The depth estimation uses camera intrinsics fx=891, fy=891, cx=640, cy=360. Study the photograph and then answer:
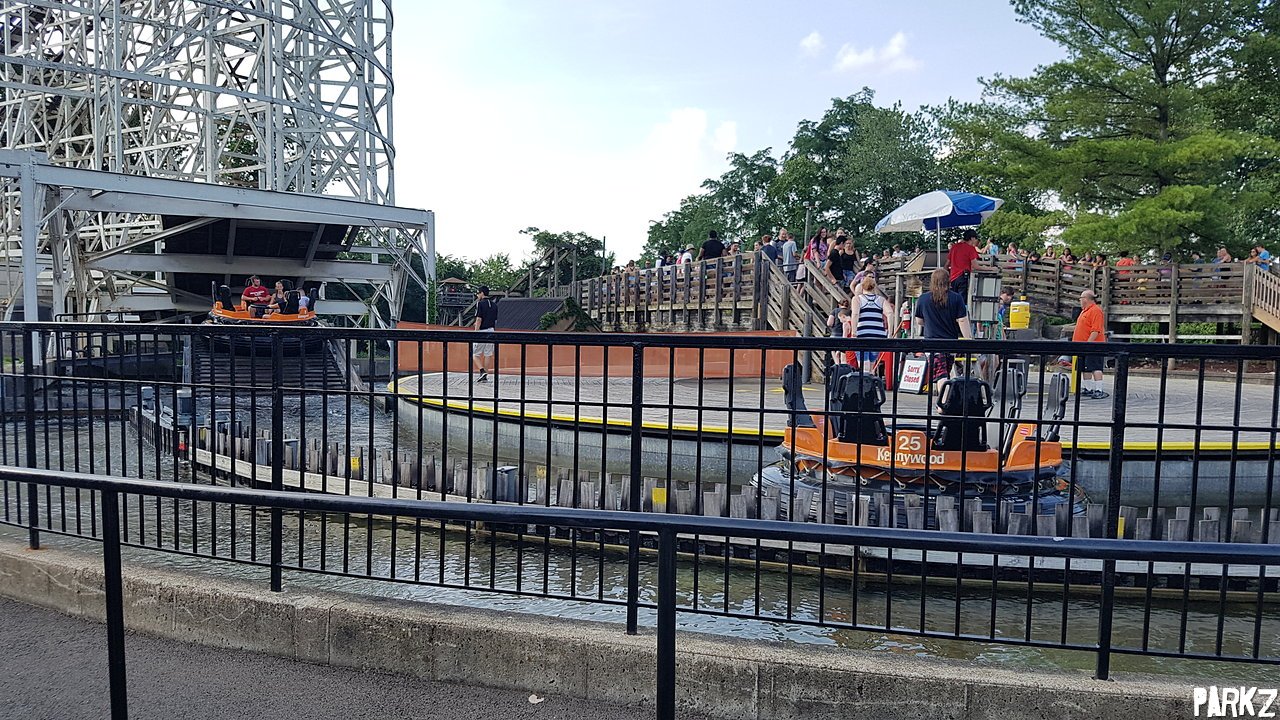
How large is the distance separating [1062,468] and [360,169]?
2708 centimetres

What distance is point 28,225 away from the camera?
18.8 m

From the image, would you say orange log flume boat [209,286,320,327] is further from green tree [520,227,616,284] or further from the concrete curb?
green tree [520,227,616,284]

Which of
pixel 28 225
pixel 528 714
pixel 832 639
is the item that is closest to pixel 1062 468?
pixel 832 639

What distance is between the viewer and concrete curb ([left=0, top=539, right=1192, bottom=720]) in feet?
11.4

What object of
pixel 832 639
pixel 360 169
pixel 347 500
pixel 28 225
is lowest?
pixel 832 639

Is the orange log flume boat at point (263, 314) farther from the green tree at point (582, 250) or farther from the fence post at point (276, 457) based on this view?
the green tree at point (582, 250)

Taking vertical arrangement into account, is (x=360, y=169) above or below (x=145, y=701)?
above

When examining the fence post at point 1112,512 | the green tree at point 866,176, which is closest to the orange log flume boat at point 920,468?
the fence post at point 1112,512

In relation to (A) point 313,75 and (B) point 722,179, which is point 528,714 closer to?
(A) point 313,75

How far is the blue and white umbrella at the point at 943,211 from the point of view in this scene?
14.8 metres

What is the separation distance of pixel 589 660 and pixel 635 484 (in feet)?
3.01

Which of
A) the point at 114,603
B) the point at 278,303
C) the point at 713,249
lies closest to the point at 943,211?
the point at 114,603

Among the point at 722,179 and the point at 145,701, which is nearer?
the point at 145,701

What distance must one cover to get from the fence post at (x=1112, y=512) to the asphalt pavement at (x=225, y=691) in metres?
1.83
